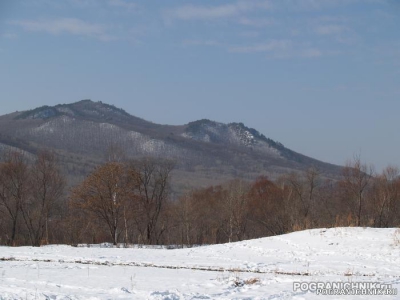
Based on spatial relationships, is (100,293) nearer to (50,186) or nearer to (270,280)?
(270,280)

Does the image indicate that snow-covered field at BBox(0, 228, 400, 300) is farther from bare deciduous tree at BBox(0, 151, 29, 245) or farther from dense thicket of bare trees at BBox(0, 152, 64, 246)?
bare deciduous tree at BBox(0, 151, 29, 245)

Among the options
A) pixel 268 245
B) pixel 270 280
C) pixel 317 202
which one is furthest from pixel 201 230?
pixel 270 280

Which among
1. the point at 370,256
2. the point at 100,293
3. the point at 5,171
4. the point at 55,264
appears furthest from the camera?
the point at 5,171

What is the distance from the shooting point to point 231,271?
60.7 feet

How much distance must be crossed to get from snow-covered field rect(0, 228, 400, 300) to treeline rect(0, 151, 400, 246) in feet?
41.9

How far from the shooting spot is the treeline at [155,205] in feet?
150

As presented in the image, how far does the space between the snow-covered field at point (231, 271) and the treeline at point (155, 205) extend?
41.9 ft

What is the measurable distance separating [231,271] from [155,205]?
3801cm

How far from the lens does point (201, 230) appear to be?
230 feet

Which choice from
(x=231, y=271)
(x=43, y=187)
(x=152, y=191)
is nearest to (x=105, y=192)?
(x=43, y=187)

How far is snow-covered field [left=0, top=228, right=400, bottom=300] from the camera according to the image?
1259cm

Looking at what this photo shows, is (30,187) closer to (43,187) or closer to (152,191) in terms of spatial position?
(43,187)

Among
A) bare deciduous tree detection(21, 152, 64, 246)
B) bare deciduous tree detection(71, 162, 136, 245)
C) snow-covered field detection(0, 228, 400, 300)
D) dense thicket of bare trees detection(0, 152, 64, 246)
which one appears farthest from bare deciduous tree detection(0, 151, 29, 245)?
snow-covered field detection(0, 228, 400, 300)

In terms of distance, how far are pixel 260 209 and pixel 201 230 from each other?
922cm
